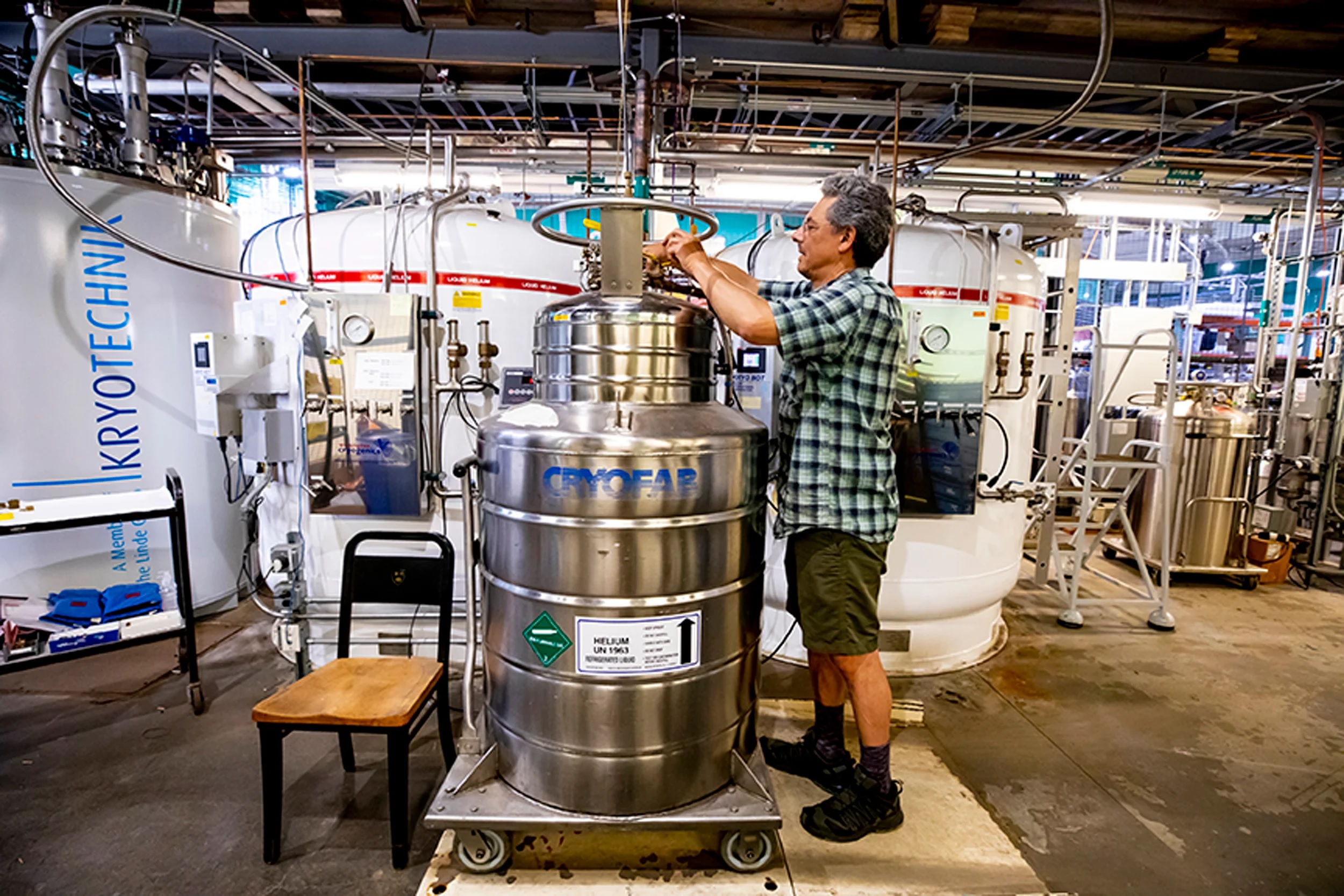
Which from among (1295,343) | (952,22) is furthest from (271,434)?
(1295,343)

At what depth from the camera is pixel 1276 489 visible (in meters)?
4.96

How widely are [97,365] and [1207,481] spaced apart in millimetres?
6772

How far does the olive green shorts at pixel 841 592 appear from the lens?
1775 mm

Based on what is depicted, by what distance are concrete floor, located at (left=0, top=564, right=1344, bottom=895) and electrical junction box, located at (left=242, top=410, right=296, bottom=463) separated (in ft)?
3.37

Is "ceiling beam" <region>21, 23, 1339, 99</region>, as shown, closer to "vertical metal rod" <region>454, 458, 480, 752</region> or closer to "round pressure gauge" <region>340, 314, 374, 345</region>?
"round pressure gauge" <region>340, 314, 374, 345</region>

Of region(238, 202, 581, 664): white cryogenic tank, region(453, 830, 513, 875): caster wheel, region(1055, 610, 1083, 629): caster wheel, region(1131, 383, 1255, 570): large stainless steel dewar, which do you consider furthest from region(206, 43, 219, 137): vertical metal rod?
region(1131, 383, 1255, 570): large stainless steel dewar

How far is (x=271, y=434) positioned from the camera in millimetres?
2711

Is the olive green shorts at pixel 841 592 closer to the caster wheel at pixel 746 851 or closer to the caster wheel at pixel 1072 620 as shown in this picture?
the caster wheel at pixel 746 851

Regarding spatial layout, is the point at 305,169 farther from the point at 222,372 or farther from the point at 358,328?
the point at 222,372

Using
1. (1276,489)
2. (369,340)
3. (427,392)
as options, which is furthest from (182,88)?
(1276,489)

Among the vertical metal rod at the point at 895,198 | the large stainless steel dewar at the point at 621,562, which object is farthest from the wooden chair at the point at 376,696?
the vertical metal rod at the point at 895,198

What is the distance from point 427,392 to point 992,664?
2.99 meters

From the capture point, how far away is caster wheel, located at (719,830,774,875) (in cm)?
163

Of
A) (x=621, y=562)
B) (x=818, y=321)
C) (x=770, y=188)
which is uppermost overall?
(x=770, y=188)
